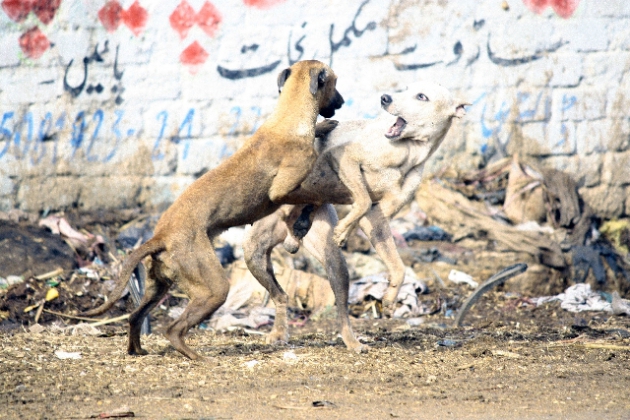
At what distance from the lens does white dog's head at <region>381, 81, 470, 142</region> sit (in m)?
6.37

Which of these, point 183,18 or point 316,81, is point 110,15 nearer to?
point 183,18

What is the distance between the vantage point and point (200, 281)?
570 centimetres

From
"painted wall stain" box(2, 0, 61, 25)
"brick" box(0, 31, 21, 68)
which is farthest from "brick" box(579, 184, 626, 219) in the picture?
"brick" box(0, 31, 21, 68)

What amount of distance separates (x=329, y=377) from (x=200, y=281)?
107cm

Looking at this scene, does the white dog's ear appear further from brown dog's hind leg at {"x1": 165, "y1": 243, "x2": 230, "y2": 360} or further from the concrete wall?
the concrete wall

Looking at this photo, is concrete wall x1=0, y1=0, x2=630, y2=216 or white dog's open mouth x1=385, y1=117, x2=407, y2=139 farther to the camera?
concrete wall x1=0, y1=0, x2=630, y2=216

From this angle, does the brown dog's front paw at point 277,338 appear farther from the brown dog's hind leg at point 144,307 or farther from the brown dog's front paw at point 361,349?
the brown dog's hind leg at point 144,307

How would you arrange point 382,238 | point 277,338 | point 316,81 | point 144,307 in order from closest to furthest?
point 144,307
point 316,81
point 382,238
point 277,338

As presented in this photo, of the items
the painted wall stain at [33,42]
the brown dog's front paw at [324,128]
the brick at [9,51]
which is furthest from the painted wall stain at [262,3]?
the brown dog's front paw at [324,128]

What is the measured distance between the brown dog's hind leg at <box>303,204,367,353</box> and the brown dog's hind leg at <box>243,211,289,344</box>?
0.26 metres

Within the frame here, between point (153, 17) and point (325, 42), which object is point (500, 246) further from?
point (153, 17)

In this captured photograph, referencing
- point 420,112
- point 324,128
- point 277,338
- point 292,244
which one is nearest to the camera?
point 420,112

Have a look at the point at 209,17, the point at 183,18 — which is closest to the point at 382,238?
the point at 209,17

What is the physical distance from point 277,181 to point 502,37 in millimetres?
5848
